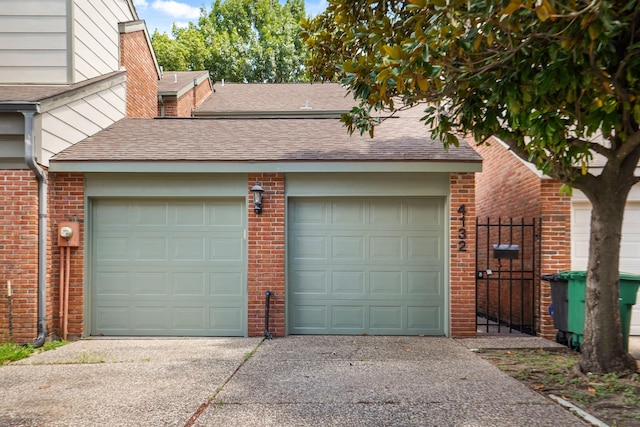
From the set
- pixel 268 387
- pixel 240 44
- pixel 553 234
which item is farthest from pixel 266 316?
pixel 240 44

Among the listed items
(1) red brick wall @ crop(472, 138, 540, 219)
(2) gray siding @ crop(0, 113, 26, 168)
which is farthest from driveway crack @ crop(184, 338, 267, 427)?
(1) red brick wall @ crop(472, 138, 540, 219)

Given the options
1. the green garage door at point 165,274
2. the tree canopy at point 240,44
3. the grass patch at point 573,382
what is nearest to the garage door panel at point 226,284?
the green garage door at point 165,274

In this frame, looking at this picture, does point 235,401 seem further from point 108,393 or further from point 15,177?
point 15,177

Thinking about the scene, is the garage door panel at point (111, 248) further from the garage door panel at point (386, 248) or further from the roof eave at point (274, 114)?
the roof eave at point (274, 114)

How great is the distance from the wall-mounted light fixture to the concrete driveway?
6.77ft

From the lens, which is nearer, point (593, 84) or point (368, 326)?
point (593, 84)

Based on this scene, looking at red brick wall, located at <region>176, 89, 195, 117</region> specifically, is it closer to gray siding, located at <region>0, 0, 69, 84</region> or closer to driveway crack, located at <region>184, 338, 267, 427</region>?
gray siding, located at <region>0, 0, 69, 84</region>

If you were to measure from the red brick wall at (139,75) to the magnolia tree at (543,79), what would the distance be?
6472mm

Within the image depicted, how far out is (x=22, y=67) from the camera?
Result: 340 inches

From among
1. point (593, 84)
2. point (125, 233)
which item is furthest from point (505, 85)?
point (125, 233)

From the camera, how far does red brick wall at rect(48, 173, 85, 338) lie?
24.1 ft

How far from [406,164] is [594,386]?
3.81 m

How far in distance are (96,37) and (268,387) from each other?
7956 millimetres

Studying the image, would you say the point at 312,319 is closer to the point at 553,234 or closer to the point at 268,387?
the point at 268,387
